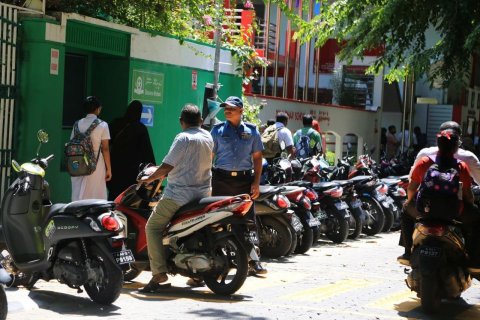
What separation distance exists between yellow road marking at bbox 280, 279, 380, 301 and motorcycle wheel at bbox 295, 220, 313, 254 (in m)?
1.99

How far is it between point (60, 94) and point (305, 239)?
3778 millimetres

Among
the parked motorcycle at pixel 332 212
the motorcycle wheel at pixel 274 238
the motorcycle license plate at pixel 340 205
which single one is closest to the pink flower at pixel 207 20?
the parked motorcycle at pixel 332 212

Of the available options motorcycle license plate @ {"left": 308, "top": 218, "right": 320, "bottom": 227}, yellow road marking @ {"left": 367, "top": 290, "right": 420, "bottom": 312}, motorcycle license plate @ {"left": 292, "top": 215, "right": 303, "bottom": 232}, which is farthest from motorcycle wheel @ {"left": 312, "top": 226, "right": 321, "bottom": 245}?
yellow road marking @ {"left": 367, "top": 290, "right": 420, "bottom": 312}

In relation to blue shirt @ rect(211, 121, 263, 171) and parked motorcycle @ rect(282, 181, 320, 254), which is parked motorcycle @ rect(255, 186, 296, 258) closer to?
parked motorcycle @ rect(282, 181, 320, 254)

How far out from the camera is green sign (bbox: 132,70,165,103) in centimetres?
1416

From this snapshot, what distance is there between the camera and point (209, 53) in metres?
16.2

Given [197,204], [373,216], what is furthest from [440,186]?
[373,216]

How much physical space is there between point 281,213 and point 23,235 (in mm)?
3939

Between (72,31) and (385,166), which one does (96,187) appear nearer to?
(72,31)

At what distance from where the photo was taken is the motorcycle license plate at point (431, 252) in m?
8.30

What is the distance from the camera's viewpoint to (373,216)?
49.6 ft

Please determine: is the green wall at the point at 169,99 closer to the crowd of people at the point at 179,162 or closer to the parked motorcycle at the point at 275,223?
the crowd of people at the point at 179,162

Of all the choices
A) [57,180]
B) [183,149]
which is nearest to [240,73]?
[57,180]

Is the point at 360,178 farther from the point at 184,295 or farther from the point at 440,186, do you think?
the point at 440,186
